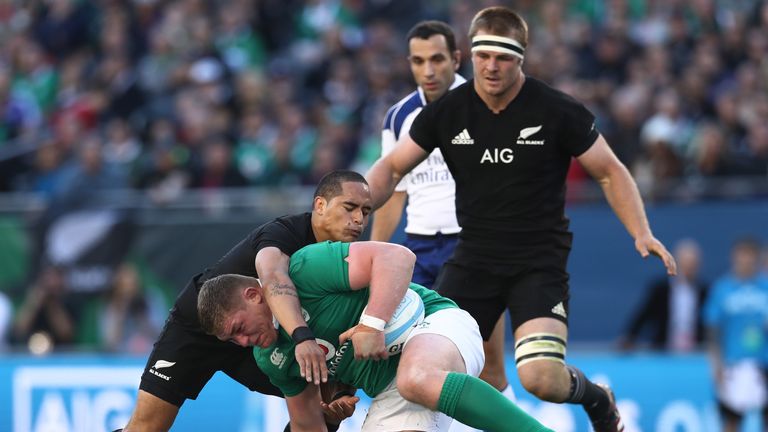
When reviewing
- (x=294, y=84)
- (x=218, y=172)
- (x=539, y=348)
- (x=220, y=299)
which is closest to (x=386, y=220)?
(x=539, y=348)

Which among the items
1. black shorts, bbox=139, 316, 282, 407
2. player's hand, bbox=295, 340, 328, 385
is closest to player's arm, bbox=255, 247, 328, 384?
player's hand, bbox=295, 340, 328, 385

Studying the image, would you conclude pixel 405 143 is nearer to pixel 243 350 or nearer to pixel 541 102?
pixel 541 102

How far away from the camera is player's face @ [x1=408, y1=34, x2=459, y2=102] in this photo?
8.86m

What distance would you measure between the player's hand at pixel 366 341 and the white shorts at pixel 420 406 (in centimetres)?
28

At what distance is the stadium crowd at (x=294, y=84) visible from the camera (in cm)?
1448

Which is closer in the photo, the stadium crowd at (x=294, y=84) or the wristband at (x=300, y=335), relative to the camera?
the wristband at (x=300, y=335)

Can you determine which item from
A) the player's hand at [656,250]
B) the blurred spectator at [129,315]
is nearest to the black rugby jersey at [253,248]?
the player's hand at [656,250]

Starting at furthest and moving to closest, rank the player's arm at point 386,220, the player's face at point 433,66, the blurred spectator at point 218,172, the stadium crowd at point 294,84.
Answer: the blurred spectator at point 218,172
the stadium crowd at point 294,84
the player's arm at point 386,220
the player's face at point 433,66

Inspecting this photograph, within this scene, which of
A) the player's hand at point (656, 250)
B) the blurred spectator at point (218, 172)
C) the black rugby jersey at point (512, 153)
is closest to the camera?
the player's hand at point (656, 250)

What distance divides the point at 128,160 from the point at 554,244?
8640 mm

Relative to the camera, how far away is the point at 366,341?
641cm

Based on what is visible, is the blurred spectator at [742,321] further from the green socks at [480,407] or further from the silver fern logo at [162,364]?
the green socks at [480,407]

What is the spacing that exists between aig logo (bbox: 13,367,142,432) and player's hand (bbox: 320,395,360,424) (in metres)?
4.92

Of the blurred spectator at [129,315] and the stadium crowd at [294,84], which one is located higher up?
the stadium crowd at [294,84]
